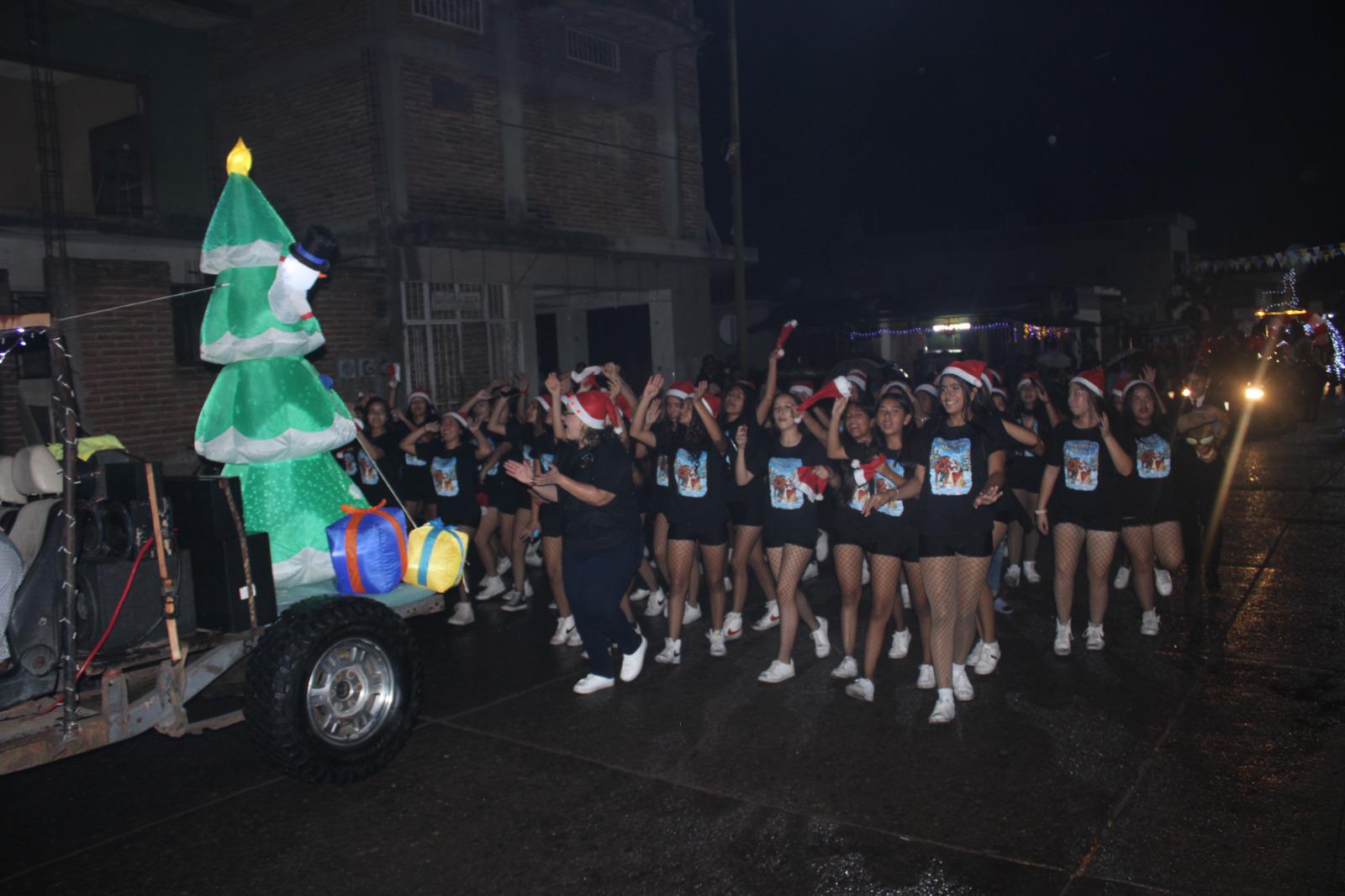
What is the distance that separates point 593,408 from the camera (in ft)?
20.9

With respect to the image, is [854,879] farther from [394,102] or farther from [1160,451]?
[394,102]

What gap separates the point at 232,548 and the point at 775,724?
297cm

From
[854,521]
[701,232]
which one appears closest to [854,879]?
[854,521]

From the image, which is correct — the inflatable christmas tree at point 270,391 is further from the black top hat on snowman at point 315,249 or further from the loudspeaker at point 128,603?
the loudspeaker at point 128,603

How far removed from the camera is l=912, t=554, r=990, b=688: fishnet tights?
18.9 ft

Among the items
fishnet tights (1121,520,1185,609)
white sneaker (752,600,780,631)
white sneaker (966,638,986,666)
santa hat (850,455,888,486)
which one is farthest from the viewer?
white sneaker (752,600,780,631)

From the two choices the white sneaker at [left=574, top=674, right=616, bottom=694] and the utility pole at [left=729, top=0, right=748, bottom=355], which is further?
the utility pole at [left=729, top=0, right=748, bottom=355]

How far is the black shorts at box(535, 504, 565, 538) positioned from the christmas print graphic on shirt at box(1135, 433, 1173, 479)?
395 cm

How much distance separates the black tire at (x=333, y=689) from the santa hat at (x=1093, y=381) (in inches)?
177

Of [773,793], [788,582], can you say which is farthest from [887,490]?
[773,793]

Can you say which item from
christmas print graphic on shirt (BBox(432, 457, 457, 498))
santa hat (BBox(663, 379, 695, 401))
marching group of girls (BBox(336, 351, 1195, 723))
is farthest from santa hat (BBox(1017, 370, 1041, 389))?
christmas print graphic on shirt (BBox(432, 457, 457, 498))

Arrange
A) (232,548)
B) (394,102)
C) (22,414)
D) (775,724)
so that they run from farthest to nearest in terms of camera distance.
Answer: (394,102)
(775,724)
(22,414)
(232,548)

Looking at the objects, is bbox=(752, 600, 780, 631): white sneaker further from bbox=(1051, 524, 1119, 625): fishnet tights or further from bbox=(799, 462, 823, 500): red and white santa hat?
bbox=(1051, 524, 1119, 625): fishnet tights

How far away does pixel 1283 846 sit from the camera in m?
4.18
